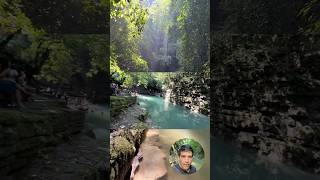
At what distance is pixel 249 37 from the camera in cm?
452

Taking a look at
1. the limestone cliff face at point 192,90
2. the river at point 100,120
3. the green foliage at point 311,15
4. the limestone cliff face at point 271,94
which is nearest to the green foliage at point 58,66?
the river at point 100,120

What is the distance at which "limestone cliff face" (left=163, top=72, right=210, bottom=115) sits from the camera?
443 centimetres

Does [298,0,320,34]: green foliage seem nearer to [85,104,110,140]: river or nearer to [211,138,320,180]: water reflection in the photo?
[211,138,320,180]: water reflection

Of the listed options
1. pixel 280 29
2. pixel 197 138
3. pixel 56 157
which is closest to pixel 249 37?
pixel 280 29

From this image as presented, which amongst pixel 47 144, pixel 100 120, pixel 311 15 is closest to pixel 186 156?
pixel 100 120

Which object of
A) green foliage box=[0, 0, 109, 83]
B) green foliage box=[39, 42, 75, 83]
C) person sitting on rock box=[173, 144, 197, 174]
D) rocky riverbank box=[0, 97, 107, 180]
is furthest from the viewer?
person sitting on rock box=[173, 144, 197, 174]

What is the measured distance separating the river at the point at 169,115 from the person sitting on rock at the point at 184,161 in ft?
0.76

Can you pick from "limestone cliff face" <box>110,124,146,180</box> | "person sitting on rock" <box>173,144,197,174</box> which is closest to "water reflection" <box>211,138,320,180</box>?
"person sitting on rock" <box>173,144,197,174</box>

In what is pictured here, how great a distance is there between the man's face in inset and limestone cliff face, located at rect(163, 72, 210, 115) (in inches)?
18.5

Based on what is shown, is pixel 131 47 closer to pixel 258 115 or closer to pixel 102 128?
pixel 102 128

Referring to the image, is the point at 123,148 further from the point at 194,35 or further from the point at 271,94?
the point at 271,94

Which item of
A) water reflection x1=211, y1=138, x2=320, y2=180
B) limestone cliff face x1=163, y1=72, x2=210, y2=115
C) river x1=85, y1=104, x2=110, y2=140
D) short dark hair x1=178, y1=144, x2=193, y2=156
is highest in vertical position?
limestone cliff face x1=163, y1=72, x2=210, y2=115

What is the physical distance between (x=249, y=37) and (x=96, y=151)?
2.02m

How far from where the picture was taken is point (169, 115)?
4438 mm
